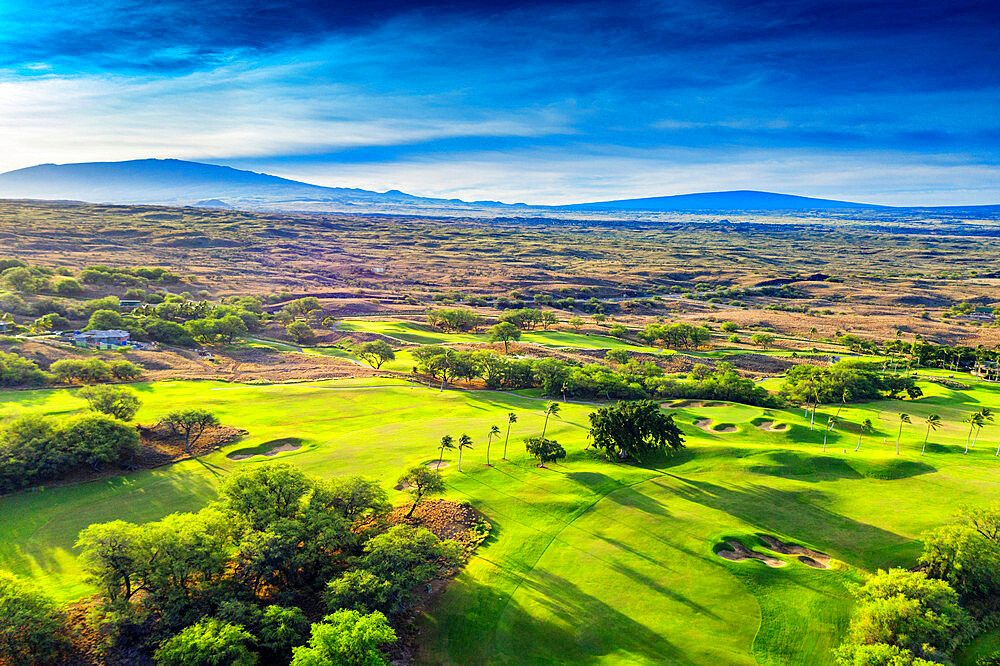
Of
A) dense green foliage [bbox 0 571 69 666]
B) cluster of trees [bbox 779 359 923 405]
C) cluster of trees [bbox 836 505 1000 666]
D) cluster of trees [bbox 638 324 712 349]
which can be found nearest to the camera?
dense green foliage [bbox 0 571 69 666]

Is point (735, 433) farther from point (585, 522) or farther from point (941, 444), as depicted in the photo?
point (585, 522)

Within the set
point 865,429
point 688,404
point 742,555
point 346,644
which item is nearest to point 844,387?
point 865,429

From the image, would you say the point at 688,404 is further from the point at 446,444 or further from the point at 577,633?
the point at 577,633

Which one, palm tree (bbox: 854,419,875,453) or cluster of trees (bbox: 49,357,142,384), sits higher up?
palm tree (bbox: 854,419,875,453)

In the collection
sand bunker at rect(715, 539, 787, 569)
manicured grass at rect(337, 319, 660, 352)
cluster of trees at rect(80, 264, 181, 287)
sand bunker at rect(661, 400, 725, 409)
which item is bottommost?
manicured grass at rect(337, 319, 660, 352)

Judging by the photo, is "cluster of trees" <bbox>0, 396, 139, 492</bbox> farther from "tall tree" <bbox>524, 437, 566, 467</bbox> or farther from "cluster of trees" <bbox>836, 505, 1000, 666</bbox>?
"cluster of trees" <bbox>836, 505, 1000, 666</bbox>

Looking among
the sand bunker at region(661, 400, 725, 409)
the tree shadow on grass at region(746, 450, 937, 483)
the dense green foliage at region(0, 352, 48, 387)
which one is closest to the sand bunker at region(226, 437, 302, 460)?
the dense green foliage at region(0, 352, 48, 387)

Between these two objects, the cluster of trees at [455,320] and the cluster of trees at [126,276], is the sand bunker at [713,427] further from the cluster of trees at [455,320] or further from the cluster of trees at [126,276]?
the cluster of trees at [126,276]
